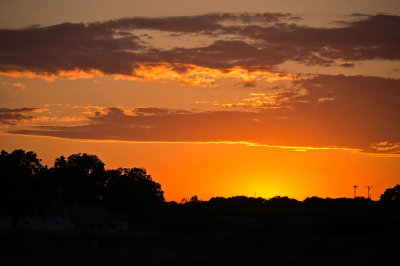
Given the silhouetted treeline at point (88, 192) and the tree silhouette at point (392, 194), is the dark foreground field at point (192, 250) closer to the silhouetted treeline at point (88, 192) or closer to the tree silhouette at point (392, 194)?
the silhouetted treeline at point (88, 192)

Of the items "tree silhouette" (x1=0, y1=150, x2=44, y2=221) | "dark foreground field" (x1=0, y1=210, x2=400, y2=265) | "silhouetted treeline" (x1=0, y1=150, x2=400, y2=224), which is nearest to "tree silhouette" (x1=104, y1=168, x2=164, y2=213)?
"silhouetted treeline" (x1=0, y1=150, x2=400, y2=224)

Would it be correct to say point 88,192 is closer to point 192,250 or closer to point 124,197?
point 124,197

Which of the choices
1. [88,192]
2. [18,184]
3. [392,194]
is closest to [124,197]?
[88,192]

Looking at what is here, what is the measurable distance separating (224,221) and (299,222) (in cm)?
1195

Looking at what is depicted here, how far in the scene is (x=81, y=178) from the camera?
5212 inches

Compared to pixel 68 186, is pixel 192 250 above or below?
below

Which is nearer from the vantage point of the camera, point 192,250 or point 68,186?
point 192,250

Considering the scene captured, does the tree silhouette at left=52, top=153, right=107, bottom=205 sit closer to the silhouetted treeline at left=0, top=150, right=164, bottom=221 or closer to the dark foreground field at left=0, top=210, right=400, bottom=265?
the silhouetted treeline at left=0, top=150, right=164, bottom=221

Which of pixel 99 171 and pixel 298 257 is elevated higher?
pixel 99 171

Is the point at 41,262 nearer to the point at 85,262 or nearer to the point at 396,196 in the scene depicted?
the point at 85,262

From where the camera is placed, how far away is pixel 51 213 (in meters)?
83.3

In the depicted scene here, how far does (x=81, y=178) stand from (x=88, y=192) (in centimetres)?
405

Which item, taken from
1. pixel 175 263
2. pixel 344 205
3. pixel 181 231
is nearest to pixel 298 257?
pixel 175 263

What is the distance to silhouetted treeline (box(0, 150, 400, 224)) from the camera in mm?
74812
